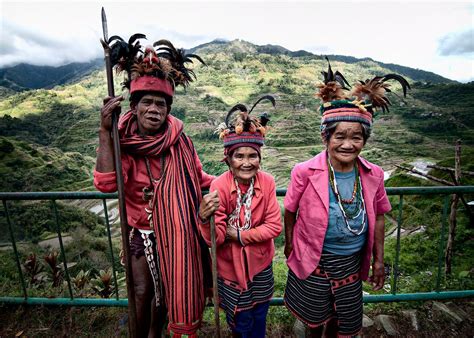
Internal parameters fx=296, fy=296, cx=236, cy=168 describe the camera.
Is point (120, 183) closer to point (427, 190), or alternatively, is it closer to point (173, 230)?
point (173, 230)

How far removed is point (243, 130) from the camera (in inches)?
72.7

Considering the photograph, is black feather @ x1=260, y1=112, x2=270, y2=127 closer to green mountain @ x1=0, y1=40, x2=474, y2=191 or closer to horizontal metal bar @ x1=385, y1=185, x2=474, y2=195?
horizontal metal bar @ x1=385, y1=185, x2=474, y2=195

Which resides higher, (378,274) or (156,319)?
(378,274)

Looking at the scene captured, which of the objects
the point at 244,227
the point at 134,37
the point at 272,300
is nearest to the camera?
the point at 134,37

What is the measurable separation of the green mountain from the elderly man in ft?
108

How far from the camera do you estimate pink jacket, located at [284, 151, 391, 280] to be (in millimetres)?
1830

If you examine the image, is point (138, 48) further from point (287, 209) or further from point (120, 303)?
point (120, 303)

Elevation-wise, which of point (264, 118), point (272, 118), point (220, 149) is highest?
point (264, 118)

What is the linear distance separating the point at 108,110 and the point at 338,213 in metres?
1.46

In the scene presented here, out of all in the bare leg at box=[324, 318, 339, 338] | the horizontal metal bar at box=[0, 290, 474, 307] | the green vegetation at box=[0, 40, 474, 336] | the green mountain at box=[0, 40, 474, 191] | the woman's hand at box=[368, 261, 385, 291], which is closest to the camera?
the woman's hand at box=[368, 261, 385, 291]

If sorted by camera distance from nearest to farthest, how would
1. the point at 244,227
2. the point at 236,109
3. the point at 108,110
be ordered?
the point at 108,110 → the point at 244,227 → the point at 236,109

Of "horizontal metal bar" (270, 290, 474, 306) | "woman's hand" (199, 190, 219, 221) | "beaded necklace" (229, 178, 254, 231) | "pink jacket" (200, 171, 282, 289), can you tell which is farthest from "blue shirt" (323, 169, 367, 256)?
"horizontal metal bar" (270, 290, 474, 306)

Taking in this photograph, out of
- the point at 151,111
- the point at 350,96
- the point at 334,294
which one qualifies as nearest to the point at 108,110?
the point at 151,111

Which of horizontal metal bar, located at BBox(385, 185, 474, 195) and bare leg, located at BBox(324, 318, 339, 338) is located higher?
horizontal metal bar, located at BBox(385, 185, 474, 195)
